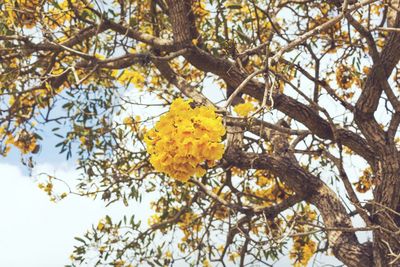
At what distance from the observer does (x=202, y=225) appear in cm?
577

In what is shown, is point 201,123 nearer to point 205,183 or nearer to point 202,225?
point 205,183

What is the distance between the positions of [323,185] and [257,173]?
118cm

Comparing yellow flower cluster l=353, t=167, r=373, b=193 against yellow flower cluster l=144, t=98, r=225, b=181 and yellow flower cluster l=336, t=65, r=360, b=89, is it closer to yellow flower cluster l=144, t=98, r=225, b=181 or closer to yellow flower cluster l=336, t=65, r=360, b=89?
yellow flower cluster l=336, t=65, r=360, b=89

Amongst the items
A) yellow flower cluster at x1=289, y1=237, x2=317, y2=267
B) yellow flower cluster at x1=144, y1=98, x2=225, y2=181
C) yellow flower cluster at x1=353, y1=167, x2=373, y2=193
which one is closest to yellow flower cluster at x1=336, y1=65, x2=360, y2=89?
yellow flower cluster at x1=353, y1=167, x2=373, y2=193

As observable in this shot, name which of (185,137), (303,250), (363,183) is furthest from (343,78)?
(185,137)

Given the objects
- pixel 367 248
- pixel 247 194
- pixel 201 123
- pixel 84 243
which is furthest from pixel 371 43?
pixel 84 243

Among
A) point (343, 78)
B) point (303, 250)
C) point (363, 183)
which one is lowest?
point (303, 250)

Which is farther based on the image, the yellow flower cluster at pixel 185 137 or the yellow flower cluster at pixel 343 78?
the yellow flower cluster at pixel 343 78

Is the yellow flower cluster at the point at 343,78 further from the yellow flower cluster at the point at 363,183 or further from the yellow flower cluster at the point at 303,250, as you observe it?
the yellow flower cluster at the point at 303,250

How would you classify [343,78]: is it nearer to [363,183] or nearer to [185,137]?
[363,183]

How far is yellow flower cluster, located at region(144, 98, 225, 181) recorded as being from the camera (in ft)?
5.94

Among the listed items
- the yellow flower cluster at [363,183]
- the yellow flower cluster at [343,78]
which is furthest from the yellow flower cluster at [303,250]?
the yellow flower cluster at [343,78]

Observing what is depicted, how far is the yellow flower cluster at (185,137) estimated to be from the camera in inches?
71.2

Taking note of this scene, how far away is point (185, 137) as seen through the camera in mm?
1811
